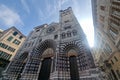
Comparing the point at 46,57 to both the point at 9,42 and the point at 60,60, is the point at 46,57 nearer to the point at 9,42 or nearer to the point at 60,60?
the point at 60,60

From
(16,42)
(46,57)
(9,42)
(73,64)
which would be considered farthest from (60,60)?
(16,42)

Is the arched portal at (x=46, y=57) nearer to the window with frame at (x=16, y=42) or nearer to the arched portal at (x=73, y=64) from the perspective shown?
the arched portal at (x=73, y=64)

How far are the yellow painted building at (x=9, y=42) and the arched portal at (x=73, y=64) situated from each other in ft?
61.1

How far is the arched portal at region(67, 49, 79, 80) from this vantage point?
40.3 ft

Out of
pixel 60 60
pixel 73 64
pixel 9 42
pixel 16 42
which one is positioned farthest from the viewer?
pixel 16 42

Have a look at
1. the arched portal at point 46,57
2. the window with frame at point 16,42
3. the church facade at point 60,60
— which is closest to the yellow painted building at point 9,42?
the window with frame at point 16,42

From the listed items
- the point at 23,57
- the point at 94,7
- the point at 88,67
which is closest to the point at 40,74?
the point at 23,57

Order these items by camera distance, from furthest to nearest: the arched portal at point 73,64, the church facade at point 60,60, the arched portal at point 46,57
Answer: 1. the arched portal at point 46,57
2. the arched portal at point 73,64
3. the church facade at point 60,60

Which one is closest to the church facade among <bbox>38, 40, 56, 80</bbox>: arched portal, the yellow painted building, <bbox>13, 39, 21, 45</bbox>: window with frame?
<bbox>38, 40, 56, 80</bbox>: arched portal

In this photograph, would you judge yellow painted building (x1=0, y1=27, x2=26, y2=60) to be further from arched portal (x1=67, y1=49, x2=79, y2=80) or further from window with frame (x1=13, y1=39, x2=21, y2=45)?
arched portal (x1=67, y1=49, x2=79, y2=80)

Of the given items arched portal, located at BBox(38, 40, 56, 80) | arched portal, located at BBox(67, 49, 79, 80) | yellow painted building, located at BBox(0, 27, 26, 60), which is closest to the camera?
arched portal, located at BBox(67, 49, 79, 80)

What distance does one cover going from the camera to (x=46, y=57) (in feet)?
54.8

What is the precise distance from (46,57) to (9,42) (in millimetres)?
15210

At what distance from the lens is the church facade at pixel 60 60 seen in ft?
38.9
